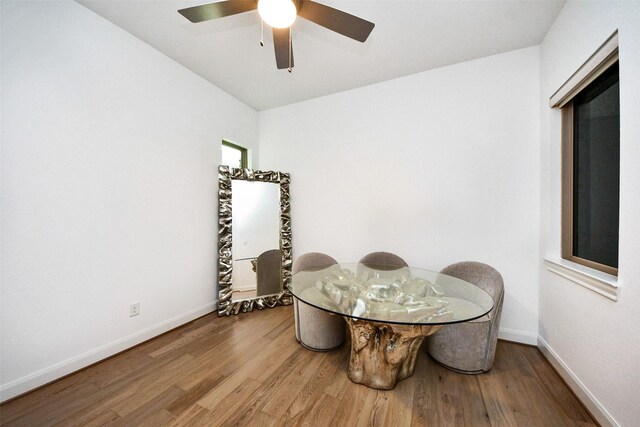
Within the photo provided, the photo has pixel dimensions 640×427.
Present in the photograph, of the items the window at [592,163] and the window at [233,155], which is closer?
the window at [592,163]

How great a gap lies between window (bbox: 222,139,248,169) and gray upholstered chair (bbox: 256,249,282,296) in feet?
4.42

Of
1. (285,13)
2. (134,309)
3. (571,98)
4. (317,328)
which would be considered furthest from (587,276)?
(134,309)

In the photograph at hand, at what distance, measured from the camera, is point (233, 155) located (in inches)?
130

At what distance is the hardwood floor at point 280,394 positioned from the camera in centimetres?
136

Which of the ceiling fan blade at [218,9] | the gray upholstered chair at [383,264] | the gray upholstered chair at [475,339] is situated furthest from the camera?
the gray upholstered chair at [383,264]

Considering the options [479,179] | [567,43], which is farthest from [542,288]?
[567,43]

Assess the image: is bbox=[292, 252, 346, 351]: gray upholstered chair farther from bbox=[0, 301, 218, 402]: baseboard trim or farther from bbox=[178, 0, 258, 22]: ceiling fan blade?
bbox=[178, 0, 258, 22]: ceiling fan blade

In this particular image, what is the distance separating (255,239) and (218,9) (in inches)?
90.3

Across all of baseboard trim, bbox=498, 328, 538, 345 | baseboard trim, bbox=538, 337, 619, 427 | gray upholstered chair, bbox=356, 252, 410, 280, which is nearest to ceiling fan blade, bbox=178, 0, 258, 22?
gray upholstered chair, bbox=356, 252, 410, 280

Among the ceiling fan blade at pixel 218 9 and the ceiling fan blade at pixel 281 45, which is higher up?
the ceiling fan blade at pixel 218 9

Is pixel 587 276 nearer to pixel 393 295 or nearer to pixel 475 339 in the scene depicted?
pixel 475 339

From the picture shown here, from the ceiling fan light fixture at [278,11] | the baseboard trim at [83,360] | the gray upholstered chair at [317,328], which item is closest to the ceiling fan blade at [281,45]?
the ceiling fan light fixture at [278,11]

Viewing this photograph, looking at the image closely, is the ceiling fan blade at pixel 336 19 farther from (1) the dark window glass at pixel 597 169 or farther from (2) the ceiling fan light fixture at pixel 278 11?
(1) the dark window glass at pixel 597 169

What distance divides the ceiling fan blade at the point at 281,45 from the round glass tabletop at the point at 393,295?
1.77 meters
